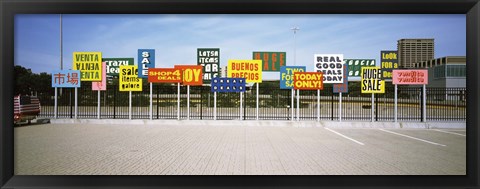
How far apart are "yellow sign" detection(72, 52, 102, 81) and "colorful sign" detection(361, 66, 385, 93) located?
16204mm

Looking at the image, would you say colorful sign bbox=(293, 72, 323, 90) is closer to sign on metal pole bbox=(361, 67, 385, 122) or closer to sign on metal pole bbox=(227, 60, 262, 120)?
sign on metal pole bbox=(227, 60, 262, 120)

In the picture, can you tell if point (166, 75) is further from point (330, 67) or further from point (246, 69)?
point (330, 67)

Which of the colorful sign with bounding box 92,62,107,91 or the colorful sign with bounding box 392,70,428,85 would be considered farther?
the colorful sign with bounding box 92,62,107,91

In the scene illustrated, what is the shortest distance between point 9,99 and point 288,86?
49.3ft

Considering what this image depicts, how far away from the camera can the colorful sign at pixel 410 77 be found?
53.5 ft

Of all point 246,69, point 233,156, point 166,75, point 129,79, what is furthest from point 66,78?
point 233,156

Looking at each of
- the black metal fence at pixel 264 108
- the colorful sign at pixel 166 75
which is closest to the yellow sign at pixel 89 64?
the black metal fence at pixel 264 108

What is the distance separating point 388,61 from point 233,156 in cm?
1330

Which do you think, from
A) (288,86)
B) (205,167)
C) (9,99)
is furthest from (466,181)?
(288,86)

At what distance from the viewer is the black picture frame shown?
13.6ft

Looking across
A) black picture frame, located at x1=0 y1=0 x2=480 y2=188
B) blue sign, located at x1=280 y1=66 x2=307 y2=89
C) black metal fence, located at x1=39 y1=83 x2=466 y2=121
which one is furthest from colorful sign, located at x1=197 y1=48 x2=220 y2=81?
black picture frame, located at x1=0 y1=0 x2=480 y2=188

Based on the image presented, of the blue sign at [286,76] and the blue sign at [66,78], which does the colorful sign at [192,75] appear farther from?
the blue sign at [66,78]

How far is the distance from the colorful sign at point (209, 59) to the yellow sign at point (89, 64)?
650 centimetres

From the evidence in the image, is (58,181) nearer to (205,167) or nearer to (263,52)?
(205,167)
